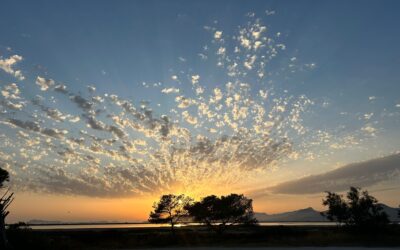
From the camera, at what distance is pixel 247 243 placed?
62656 mm

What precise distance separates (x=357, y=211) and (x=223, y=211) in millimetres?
26571

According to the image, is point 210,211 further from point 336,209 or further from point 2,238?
point 2,238

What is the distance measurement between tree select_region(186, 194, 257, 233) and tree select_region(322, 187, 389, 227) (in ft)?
58.6

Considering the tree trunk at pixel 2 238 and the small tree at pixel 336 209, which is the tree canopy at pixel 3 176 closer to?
the tree trunk at pixel 2 238

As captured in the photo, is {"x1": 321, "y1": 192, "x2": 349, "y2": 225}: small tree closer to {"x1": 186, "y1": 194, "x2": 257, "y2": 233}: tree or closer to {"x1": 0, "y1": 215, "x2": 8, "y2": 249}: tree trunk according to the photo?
{"x1": 186, "y1": 194, "x2": 257, "y2": 233}: tree

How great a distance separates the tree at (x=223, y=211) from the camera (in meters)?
81.3

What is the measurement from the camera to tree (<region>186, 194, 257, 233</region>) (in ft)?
267

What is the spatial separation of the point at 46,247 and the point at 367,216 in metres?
56.7

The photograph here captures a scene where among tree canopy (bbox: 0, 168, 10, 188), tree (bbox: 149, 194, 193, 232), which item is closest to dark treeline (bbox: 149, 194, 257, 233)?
tree (bbox: 149, 194, 193, 232)

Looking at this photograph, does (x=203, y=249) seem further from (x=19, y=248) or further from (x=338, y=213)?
(x=338, y=213)

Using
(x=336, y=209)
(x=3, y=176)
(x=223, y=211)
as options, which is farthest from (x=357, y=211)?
(x=3, y=176)

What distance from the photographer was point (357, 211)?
232ft

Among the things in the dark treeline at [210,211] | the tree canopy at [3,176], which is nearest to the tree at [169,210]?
the dark treeline at [210,211]

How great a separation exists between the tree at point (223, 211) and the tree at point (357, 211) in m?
17.8
